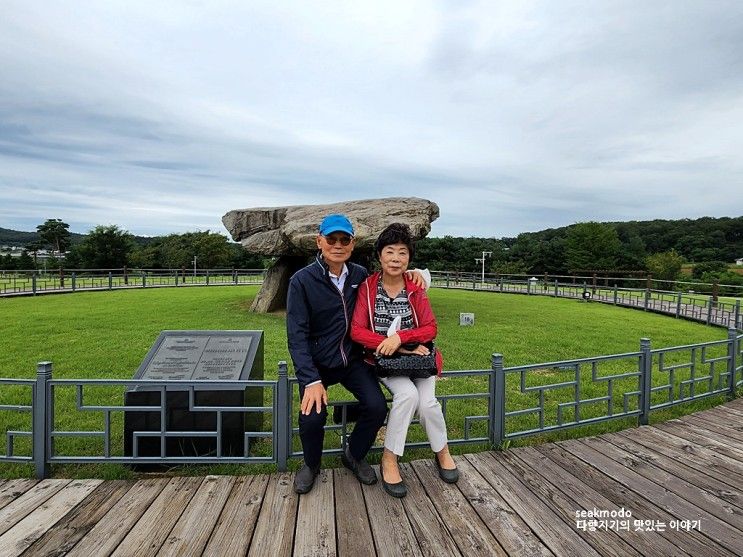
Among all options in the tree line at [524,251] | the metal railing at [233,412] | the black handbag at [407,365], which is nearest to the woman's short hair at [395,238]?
the black handbag at [407,365]

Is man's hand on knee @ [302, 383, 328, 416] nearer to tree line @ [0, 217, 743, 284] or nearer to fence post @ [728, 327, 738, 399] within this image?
fence post @ [728, 327, 738, 399]

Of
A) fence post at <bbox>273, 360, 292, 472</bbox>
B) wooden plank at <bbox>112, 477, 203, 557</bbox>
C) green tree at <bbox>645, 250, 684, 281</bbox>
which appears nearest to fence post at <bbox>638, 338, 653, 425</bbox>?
fence post at <bbox>273, 360, 292, 472</bbox>

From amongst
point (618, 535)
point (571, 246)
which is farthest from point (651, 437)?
point (571, 246)

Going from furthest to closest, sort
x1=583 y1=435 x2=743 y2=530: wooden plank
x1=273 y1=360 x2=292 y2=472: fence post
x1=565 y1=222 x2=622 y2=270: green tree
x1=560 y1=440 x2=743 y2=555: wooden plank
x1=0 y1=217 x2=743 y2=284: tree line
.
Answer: x1=565 y1=222 x2=622 y2=270: green tree → x1=0 y1=217 x2=743 y2=284: tree line → x1=273 y1=360 x2=292 y2=472: fence post → x1=583 y1=435 x2=743 y2=530: wooden plank → x1=560 y1=440 x2=743 y2=555: wooden plank

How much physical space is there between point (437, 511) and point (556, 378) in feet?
15.5

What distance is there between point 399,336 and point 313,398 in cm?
68

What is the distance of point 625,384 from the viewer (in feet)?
A: 21.2

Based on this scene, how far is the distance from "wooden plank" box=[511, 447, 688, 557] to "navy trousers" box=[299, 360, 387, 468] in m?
1.33

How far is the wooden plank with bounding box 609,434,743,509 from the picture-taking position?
3045 millimetres

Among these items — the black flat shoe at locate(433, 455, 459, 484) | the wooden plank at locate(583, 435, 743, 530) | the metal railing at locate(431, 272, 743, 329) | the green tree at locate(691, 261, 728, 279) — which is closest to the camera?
the wooden plank at locate(583, 435, 743, 530)

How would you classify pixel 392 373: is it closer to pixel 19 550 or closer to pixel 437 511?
pixel 437 511

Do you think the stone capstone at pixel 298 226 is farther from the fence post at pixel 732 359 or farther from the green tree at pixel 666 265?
the green tree at pixel 666 265

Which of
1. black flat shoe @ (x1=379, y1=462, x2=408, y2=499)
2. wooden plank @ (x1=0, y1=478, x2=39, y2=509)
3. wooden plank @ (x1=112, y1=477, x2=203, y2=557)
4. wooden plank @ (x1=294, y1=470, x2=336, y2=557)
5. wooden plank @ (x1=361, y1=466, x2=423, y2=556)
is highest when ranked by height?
black flat shoe @ (x1=379, y1=462, x2=408, y2=499)

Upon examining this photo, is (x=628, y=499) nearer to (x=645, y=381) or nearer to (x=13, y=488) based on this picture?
(x=645, y=381)
